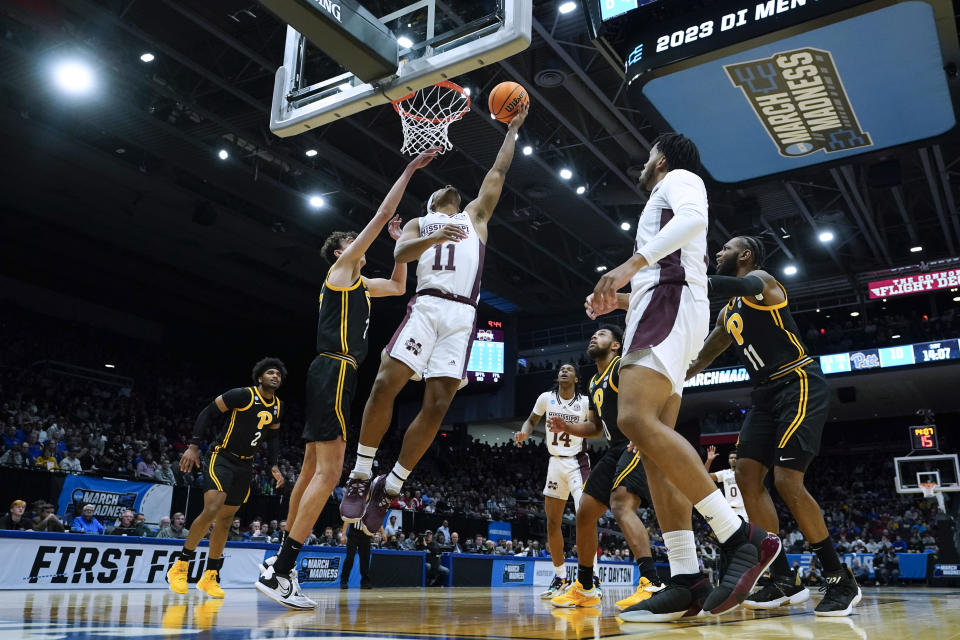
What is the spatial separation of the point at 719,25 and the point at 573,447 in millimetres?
4135

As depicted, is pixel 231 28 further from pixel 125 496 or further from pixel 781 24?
pixel 781 24

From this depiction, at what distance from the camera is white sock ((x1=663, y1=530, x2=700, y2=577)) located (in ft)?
11.0

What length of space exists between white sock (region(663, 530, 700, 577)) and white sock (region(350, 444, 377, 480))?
1.75 meters

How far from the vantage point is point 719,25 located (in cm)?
685

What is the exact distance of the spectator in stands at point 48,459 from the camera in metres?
12.7

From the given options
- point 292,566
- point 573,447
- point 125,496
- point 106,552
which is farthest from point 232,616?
point 125,496

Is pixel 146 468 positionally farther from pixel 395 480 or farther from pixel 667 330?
pixel 667 330

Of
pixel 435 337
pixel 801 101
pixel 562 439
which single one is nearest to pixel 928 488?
pixel 801 101

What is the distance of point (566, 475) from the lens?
6.92 metres

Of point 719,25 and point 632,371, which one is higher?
point 719,25

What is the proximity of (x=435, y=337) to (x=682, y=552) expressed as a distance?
184cm

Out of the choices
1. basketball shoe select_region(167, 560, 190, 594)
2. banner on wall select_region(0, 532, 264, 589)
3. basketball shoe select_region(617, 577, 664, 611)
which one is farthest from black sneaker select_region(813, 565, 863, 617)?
banner on wall select_region(0, 532, 264, 589)

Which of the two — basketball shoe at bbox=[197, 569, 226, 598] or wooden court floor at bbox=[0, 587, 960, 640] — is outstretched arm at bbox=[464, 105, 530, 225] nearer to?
wooden court floor at bbox=[0, 587, 960, 640]

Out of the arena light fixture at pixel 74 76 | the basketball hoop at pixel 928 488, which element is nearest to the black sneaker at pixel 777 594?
the arena light fixture at pixel 74 76
